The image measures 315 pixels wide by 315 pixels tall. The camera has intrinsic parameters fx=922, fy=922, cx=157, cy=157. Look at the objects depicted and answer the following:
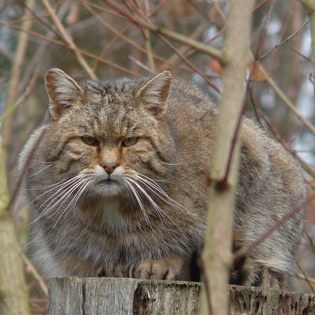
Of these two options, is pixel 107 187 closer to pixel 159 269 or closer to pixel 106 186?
pixel 106 186

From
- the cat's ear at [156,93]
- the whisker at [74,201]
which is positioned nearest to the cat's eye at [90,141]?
the whisker at [74,201]

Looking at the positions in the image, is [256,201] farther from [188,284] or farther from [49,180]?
[188,284]

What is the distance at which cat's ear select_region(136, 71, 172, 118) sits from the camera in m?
5.23

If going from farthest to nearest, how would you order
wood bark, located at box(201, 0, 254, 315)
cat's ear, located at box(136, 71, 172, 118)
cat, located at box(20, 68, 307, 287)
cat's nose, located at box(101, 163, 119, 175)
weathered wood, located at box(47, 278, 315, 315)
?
cat's ear, located at box(136, 71, 172, 118) < cat, located at box(20, 68, 307, 287) < cat's nose, located at box(101, 163, 119, 175) < weathered wood, located at box(47, 278, 315, 315) < wood bark, located at box(201, 0, 254, 315)

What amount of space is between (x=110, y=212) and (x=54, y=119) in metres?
0.65

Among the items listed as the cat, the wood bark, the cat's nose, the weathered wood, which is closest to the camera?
the wood bark

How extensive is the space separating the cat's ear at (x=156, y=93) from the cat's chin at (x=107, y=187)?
59 cm

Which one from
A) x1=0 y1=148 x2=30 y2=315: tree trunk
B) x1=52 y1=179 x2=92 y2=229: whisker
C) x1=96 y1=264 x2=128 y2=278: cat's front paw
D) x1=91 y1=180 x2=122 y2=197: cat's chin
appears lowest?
x1=0 y1=148 x2=30 y2=315: tree trunk

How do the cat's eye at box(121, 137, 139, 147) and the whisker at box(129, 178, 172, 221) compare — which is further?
the cat's eye at box(121, 137, 139, 147)

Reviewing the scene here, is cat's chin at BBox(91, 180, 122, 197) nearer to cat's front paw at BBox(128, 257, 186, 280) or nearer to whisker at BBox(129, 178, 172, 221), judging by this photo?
whisker at BBox(129, 178, 172, 221)

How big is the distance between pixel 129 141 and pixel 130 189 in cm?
29

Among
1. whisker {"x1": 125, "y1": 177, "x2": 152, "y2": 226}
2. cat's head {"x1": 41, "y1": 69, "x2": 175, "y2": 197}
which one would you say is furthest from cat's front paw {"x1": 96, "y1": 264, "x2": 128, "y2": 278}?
cat's head {"x1": 41, "y1": 69, "x2": 175, "y2": 197}

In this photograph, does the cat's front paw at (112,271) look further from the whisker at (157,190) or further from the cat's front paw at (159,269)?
the whisker at (157,190)

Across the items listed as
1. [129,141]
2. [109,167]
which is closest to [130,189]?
[109,167]
